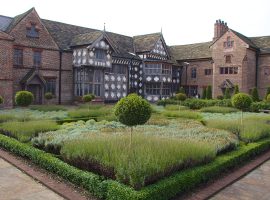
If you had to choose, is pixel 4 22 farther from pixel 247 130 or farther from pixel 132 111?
pixel 247 130

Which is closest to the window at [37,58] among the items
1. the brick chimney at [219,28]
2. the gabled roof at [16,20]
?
the gabled roof at [16,20]

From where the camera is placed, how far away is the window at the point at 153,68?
4038cm

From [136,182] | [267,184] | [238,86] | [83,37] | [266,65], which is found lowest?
[267,184]

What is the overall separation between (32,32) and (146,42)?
53.6ft

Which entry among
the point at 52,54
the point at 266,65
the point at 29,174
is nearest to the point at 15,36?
the point at 52,54

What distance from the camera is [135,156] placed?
26.6ft

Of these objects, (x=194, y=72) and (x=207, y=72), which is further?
(x=194, y=72)

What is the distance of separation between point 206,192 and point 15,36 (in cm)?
2756

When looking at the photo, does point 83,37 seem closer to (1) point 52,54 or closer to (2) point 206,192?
(1) point 52,54

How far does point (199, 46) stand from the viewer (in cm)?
4669

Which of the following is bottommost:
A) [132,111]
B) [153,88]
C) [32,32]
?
[132,111]

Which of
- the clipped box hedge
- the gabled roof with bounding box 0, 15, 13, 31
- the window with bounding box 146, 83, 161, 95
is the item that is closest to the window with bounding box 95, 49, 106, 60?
the window with bounding box 146, 83, 161, 95

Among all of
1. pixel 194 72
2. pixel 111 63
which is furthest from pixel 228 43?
pixel 111 63

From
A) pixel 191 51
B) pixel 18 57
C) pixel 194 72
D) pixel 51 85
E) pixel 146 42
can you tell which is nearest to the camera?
pixel 18 57
